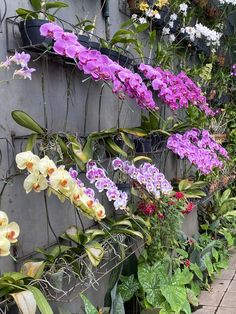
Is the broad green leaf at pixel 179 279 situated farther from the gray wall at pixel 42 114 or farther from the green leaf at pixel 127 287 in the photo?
the gray wall at pixel 42 114

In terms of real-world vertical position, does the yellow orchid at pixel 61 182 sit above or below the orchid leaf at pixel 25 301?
above

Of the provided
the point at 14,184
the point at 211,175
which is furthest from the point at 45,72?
the point at 211,175

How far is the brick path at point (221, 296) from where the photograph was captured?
3.53m

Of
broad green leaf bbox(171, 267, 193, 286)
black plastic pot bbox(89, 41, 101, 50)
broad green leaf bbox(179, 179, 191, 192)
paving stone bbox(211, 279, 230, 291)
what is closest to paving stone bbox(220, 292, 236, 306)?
paving stone bbox(211, 279, 230, 291)

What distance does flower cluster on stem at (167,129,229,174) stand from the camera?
377 cm

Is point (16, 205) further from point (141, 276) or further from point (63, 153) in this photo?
point (141, 276)

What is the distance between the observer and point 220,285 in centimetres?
407

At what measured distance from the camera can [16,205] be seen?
2.24m

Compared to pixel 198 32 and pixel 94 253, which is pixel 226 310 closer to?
pixel 94 253

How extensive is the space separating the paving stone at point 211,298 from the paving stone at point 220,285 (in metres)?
0.10

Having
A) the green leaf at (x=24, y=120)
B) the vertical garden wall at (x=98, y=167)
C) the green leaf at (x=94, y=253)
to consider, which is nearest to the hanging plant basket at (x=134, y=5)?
the vertical garden wall at (x=98, y=167)

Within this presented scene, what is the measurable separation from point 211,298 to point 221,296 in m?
0.09

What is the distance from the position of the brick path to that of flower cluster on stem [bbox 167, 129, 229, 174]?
38.3 inches

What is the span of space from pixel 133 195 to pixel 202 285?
120 centimetres
